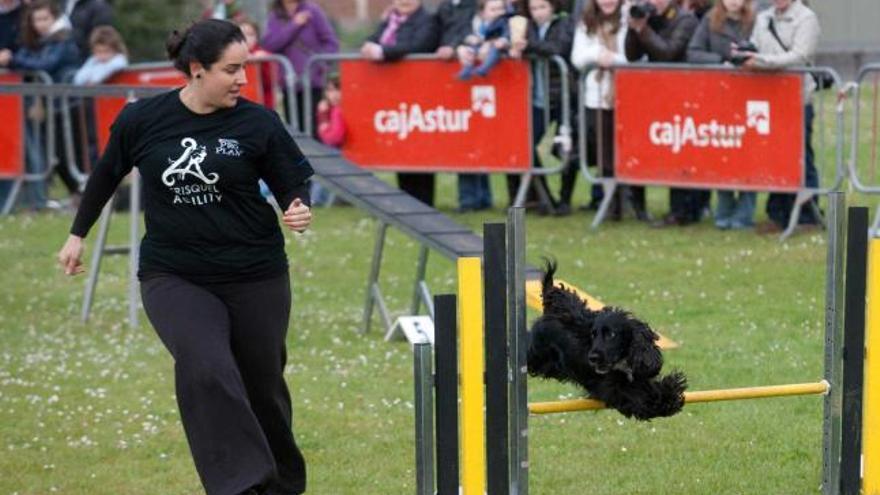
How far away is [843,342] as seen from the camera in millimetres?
6281

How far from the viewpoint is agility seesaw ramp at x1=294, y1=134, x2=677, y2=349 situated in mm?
9258

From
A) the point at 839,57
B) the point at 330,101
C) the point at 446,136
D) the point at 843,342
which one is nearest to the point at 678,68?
the point at 446,136

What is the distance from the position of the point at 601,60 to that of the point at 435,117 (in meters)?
1.70

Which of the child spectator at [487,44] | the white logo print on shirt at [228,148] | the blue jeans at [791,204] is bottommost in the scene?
the blue jeans at [791,204]

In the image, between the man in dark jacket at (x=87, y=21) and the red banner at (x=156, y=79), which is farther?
the man in dark jacket at (x=87, y=21)

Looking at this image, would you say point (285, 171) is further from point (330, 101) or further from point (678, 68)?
point (330, 101)

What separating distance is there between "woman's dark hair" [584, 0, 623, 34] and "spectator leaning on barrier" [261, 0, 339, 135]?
321 centimetres

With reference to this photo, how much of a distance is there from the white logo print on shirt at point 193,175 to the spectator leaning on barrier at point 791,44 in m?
7.37

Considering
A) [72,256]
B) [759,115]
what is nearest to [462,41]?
[759,115]

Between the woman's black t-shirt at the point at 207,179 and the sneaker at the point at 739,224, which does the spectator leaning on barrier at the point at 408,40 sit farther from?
the woman's black t-shirt at the point at 207,179

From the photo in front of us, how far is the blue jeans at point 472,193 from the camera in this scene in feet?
49.6

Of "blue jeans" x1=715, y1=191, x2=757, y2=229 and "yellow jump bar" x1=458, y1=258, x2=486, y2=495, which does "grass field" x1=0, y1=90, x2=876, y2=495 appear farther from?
"yellow jump bar" x1=458, y1=258, x2=486, y2=495

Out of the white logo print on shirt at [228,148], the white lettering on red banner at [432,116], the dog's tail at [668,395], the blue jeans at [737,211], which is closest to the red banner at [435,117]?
the white lettering on red banner at [432,116]

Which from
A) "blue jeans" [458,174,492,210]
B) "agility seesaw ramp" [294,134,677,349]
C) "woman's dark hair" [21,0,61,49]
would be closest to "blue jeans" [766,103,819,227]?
"blue jeans" [458,174,492,210]
